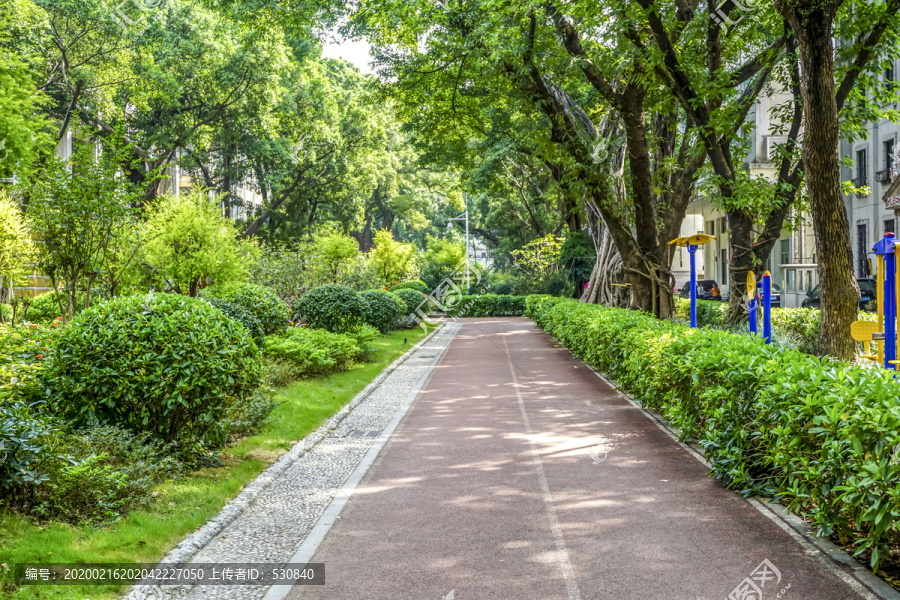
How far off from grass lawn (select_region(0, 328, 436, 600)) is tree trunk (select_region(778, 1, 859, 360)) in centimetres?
754

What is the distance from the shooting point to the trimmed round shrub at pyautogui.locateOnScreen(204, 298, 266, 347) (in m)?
13.3

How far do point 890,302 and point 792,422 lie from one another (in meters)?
3.14

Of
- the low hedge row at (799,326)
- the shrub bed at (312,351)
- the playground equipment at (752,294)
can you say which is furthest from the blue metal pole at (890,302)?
the shrub bed at (312,351)

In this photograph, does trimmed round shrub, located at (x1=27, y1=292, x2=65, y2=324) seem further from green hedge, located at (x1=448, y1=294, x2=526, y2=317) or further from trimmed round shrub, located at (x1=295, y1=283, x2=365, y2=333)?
green hedge, located at (x1=448, y1=294, x2=526, y2=317)

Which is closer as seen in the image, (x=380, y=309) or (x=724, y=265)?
(x=380, y=309)

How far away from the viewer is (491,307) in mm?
46969

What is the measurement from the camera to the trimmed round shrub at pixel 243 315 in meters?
13.3

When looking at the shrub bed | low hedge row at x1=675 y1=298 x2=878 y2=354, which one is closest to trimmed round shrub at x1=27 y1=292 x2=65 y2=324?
the shrub bed

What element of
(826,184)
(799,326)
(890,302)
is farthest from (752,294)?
(799,326)

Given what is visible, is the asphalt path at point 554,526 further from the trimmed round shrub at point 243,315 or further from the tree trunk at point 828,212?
the trimmed round shrub at point 243,315

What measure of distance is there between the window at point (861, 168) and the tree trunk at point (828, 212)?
21406 millimetres

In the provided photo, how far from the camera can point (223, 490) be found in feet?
22.1

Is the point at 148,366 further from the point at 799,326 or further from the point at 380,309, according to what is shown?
the point at 380,309

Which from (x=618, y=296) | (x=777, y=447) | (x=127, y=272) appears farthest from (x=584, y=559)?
(x=618, y=296)
